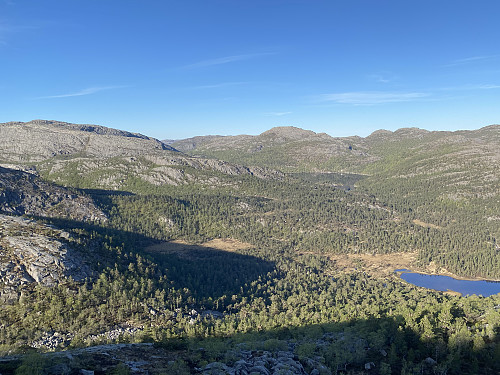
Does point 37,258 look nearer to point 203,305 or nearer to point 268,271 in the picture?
point 203,305

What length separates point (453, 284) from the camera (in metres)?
187

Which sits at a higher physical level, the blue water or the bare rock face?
the bare rock face

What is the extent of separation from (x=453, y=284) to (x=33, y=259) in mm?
226719

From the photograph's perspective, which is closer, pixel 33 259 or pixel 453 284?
pixel 33 259

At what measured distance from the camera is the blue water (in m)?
178

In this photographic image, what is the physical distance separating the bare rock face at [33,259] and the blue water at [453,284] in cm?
18770

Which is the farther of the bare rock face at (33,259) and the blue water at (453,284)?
the blue water at (453,284)

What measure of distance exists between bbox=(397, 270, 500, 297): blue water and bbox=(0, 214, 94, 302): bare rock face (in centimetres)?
18770

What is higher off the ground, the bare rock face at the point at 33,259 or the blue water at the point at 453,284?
the bare rock face at the point at 33,259

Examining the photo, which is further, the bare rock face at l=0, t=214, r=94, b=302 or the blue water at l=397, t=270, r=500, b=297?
the blue water at l=397, t=270, r=500, b=297

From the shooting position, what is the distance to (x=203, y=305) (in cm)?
13712

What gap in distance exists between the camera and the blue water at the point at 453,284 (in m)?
178

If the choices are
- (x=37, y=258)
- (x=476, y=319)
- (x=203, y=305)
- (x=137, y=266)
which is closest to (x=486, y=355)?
(x=476, y=319)

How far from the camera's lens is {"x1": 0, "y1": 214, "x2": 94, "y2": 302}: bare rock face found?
112688mm
